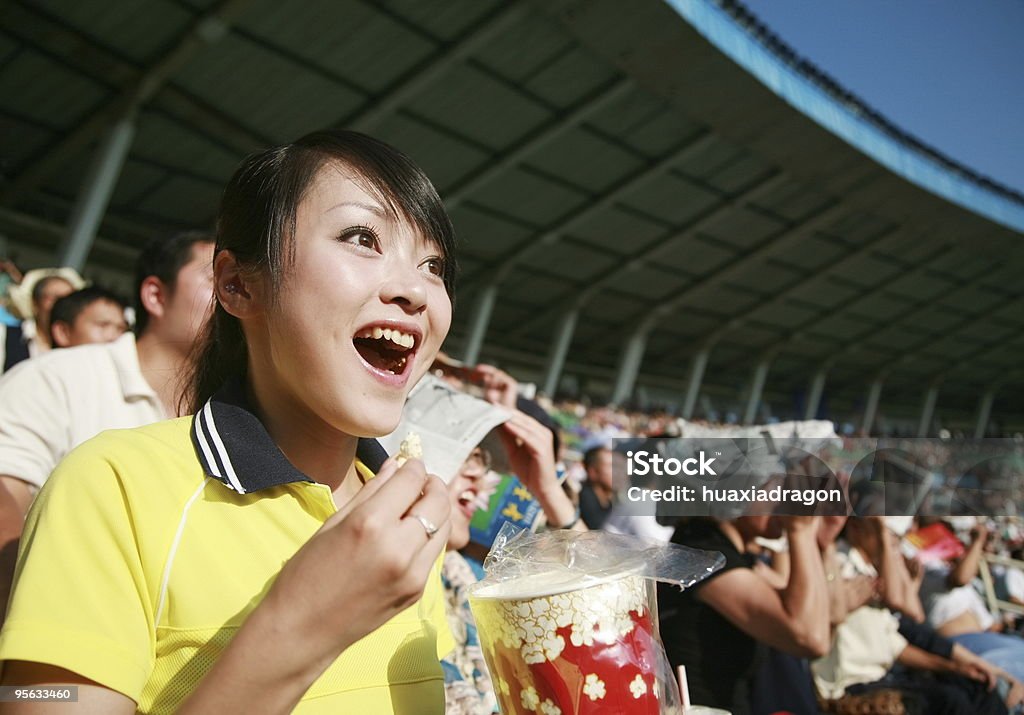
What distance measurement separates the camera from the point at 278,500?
1.04 m

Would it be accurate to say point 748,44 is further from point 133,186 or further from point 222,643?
point 222,643

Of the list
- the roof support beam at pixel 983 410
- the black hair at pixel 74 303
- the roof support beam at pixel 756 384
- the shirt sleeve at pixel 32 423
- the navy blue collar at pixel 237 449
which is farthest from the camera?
the roof support beam at pixel 983 410

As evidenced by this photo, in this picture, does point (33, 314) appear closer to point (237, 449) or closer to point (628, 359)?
point (237, 449)

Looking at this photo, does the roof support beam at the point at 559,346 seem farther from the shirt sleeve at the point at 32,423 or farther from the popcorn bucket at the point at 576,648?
the popcorn bucket at the point at 576,648

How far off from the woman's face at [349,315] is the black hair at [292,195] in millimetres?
17

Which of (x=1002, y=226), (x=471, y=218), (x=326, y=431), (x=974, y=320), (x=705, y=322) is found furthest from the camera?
(x=974, y=320)

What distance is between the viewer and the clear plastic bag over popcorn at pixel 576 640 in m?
0.91

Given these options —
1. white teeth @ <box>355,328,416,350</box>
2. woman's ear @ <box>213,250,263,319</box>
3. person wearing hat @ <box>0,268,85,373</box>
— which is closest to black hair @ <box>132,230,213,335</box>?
person wearing hat @ <box>0,268,85,373</box>

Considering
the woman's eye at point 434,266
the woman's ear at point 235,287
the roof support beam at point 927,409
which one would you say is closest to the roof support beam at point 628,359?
the roof support beam at point 927,409

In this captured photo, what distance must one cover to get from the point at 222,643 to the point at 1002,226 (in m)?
24.6

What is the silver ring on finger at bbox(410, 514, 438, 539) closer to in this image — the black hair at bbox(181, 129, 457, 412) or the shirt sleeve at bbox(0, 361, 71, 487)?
the black hair at bbox(181, 129, 457, 412)

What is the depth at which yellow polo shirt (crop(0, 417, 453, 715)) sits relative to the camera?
0.80 meters

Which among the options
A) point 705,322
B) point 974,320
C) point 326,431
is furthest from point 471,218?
point 974,320

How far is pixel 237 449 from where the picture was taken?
1020 millimetres
